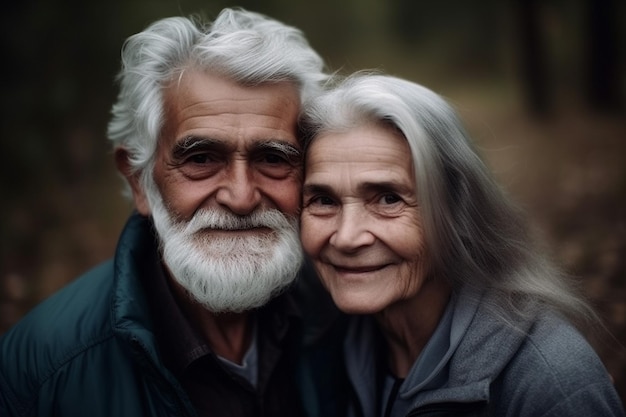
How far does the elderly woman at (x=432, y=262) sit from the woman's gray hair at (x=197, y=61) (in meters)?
0.28

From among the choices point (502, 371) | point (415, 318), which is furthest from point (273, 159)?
point (502, 371)

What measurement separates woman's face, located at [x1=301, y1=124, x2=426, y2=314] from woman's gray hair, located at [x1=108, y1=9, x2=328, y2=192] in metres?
0.48

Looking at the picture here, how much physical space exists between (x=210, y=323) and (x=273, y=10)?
3.95m

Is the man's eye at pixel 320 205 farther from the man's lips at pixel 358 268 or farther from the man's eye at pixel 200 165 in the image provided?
the man's eye at pixel 200 165

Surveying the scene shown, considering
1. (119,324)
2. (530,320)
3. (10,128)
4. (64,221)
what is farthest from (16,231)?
(530,320)

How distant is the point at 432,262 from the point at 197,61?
4.39ft

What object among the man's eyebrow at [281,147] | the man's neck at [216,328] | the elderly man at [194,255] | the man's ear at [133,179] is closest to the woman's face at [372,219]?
the man's eyebrow at [281,147]

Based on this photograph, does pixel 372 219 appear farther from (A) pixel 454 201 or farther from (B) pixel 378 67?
(B) pixel 378 67

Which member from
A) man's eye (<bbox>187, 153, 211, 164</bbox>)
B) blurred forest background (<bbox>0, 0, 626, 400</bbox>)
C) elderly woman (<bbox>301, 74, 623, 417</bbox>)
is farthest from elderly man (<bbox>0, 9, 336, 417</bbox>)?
blurred forest background (<bbox>0, 0, 626, 400</bbox>)

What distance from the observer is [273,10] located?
5715mm

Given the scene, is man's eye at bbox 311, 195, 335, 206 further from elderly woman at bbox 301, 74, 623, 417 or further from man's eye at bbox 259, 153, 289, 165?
man's eye at bbox 259, 153, 289, 165

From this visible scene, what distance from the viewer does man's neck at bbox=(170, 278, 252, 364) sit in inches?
105

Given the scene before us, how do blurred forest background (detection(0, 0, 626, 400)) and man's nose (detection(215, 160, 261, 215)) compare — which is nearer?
man's nose (detection(215, 160, 261, 215))

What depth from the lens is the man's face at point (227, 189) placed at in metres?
2.42
